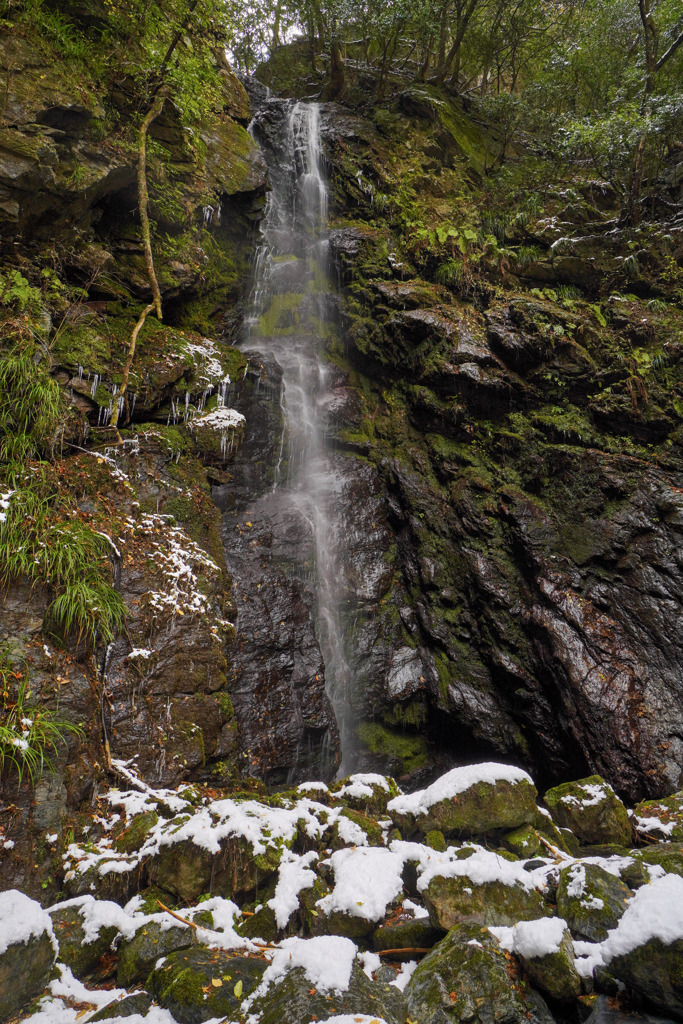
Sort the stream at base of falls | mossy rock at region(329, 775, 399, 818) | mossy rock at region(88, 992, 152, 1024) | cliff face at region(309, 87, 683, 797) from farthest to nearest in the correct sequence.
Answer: cliff face at region(309, 87, 683, 797), the stream at base of falls, mossy rock at region(329, 775, 399, 818), mossy rock at region(88, 992, 152, 1024)

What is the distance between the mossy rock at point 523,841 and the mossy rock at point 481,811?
2.1 inches

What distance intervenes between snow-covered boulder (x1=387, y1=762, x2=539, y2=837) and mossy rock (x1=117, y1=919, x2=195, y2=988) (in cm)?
214

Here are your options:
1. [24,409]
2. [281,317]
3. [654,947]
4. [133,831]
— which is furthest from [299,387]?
[654,947]

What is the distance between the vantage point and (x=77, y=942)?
3.02m

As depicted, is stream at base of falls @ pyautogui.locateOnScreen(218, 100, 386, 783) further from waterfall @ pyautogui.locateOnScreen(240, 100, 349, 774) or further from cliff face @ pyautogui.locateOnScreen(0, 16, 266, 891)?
cliff face @ pyautogui.locateOnScreen(0, 16, 266, 891)

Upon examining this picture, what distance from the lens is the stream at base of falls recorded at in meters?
6.08

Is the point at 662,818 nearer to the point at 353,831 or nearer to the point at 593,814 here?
the point at 593,814

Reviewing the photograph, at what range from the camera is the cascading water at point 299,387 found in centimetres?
703

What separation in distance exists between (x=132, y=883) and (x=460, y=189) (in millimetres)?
15145

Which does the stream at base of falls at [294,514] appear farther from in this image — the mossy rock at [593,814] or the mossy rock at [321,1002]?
the mossy rock at [321,1002]

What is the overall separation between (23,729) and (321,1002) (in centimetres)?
270

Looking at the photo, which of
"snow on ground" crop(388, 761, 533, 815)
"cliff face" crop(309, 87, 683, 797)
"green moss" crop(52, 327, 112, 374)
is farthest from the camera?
"cliff face" crop(309, 87, 683, 797)

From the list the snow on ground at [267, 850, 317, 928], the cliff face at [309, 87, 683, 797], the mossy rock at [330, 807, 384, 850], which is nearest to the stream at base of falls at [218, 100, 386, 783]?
the cliff face at [309, 87, 683, 797]

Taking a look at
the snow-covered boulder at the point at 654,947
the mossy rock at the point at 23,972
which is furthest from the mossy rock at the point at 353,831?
the mossy rock at the point at 23,972
